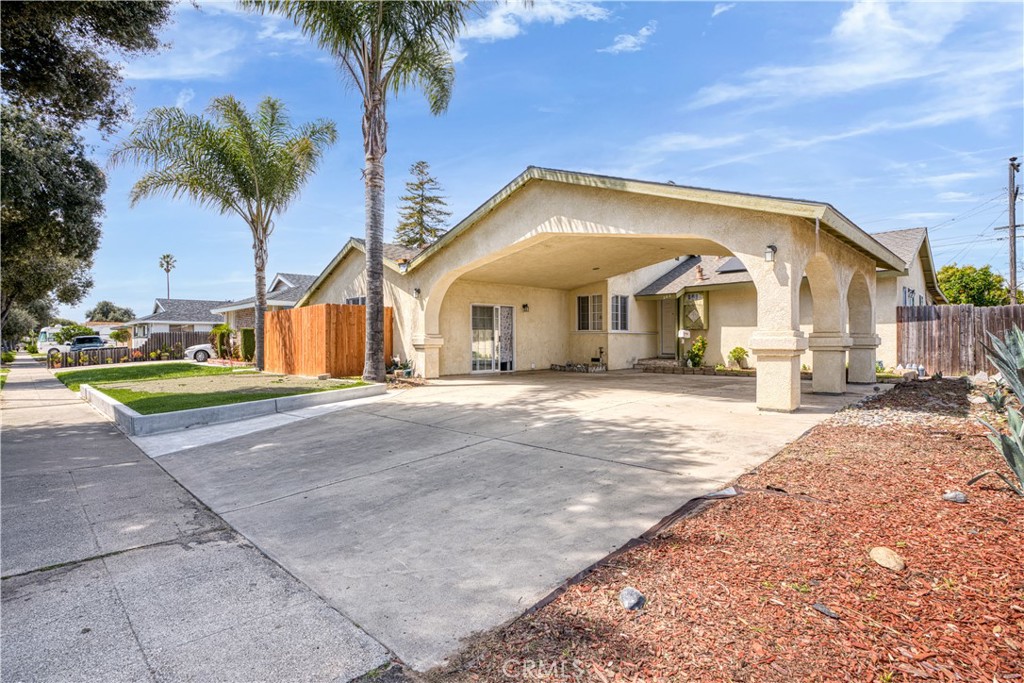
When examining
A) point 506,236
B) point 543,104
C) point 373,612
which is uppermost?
point 543,104

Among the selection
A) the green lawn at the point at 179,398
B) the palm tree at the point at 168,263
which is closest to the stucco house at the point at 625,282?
the green lawn at the point at 179,398

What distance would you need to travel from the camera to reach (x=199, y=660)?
229cm

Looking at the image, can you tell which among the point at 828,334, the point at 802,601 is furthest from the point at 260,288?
the point at 802,601

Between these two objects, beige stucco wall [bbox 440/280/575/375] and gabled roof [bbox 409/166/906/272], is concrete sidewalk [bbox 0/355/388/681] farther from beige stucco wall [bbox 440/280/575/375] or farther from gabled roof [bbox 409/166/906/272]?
beige stucco wall [bbox 440/280/575/375]

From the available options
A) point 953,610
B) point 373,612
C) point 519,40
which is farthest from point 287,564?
point 519,40

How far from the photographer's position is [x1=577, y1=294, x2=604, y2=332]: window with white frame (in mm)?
17666

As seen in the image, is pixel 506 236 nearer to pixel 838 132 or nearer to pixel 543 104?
pixel 543 104

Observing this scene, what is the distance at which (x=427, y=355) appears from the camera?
45.7ft

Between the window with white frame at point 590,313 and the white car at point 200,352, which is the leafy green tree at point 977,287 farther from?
the white car at point 200,352

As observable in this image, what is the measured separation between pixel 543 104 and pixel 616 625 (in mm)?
14312

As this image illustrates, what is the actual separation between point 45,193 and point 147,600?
1003cm

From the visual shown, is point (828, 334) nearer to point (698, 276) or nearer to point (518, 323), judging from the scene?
point (698, 276)

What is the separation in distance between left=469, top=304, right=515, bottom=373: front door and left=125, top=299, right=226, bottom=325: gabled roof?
28.1 meters

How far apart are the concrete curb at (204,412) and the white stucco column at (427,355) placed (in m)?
2.87
